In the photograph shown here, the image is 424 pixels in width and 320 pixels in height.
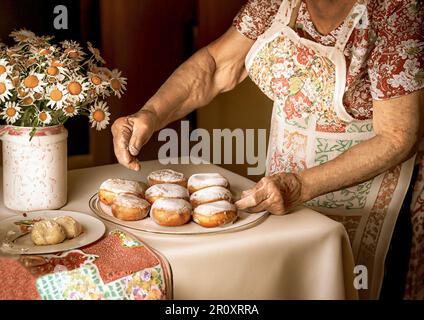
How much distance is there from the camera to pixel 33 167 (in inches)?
49.5

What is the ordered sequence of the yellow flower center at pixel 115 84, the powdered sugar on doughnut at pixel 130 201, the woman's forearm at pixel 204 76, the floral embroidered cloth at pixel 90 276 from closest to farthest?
the floral embroidered cloth at pixel 90 276 < the powdered sugar on doughnut at pixel 130 201 < the yellow flower center at pixel 115 84 < the woman's forearm at pixel 204 76

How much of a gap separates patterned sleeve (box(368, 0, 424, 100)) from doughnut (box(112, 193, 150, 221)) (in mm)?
589

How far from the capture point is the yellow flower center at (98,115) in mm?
1292

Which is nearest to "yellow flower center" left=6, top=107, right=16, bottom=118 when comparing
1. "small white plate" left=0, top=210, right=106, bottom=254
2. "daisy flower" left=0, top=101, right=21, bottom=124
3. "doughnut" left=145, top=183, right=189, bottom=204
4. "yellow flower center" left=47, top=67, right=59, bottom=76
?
"daisy flower" left=0, top=101, right=21, bottom=124

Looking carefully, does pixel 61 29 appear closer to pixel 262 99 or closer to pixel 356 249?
pixel 262 99

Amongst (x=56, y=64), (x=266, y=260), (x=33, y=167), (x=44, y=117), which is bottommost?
(x=266, y=260)

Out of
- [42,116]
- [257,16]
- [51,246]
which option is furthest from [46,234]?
[257,16]

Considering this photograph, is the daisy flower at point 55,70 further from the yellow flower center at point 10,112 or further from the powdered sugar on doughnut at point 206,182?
the powdered sugar on doughnut at point 206,182

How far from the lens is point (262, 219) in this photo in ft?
4.10

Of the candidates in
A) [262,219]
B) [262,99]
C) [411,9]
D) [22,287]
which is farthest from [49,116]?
[262,99]

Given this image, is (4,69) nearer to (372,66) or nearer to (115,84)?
(115,84)

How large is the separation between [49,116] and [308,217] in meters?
0.57

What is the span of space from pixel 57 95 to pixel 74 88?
37 millimetres

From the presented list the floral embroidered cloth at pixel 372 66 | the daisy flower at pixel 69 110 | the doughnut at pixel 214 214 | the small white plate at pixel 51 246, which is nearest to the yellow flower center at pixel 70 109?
the daisy flower at pixel 69 110
